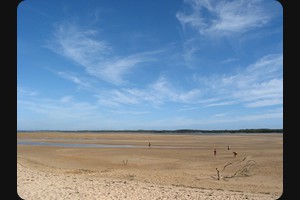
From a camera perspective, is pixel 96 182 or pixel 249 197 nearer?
pixel 249 197

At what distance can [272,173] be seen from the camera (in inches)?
568

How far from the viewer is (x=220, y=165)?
17266mm

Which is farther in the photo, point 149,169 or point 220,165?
point 220,165
